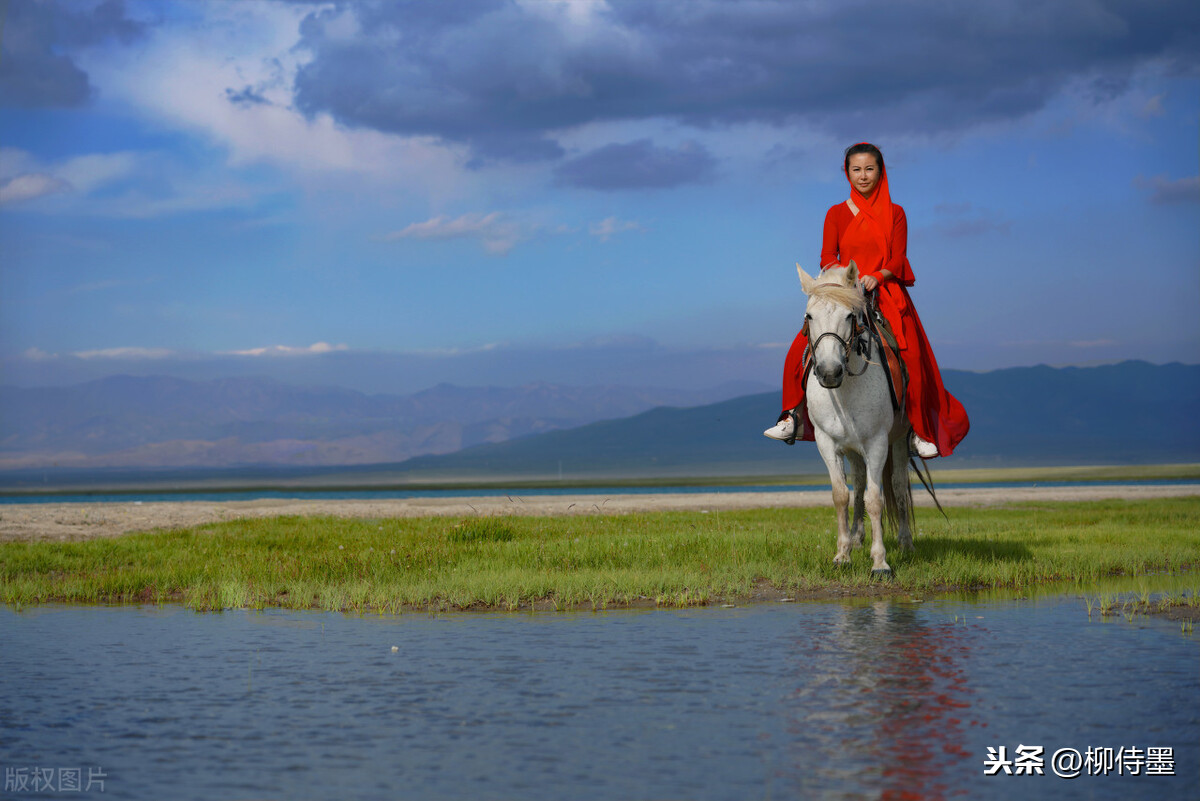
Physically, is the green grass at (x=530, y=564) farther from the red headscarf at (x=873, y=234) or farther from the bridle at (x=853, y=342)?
the red headscarf at (x=873, y=234)

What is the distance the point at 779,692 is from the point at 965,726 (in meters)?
1.44

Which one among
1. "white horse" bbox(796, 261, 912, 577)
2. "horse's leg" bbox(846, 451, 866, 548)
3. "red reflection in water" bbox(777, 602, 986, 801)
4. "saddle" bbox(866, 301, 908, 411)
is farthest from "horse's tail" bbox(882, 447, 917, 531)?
"red reflection in water" bbox(777, 602, 986, 801)

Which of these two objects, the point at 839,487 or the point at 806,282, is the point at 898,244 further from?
the point at 839,487

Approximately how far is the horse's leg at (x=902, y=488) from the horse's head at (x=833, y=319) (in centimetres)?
272

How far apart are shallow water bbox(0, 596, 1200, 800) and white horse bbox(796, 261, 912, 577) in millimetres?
3116

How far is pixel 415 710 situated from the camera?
7652 millimetres

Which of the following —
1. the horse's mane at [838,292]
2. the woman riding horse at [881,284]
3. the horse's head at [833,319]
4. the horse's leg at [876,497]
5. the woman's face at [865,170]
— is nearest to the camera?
the horse's head at [833,319]

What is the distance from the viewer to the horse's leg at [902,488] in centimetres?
1623

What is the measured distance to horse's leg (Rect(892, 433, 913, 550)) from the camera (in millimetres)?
16234

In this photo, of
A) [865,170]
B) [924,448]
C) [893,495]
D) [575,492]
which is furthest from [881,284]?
[575,492]

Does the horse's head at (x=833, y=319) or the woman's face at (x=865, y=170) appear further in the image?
the woman's face at (x=865, y=170)

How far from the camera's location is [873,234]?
51.0 ft

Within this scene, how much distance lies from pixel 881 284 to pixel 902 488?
3178 millimetres

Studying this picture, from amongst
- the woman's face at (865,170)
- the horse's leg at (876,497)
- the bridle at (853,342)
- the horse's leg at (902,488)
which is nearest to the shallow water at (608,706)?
the horse's leg at (876,497)
